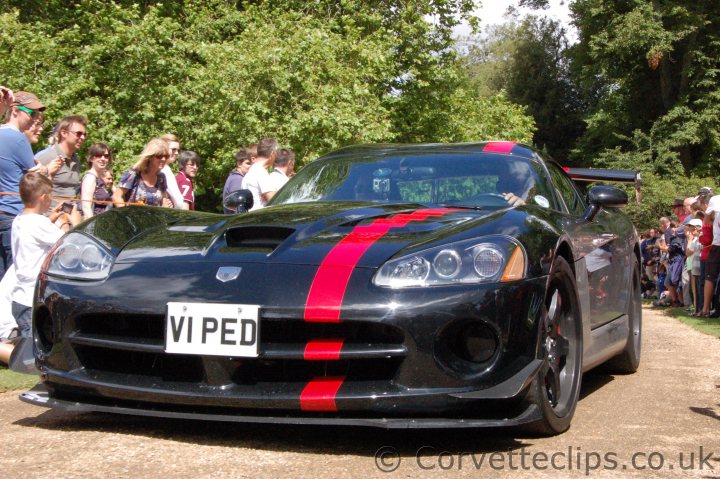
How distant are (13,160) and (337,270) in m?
4.28

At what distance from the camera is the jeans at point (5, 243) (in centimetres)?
716

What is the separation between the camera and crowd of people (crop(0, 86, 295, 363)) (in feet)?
21.0

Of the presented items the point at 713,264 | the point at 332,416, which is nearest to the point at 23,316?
the point at 332,416

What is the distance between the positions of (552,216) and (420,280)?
1208mm

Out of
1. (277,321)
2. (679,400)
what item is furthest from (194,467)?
(679,400)

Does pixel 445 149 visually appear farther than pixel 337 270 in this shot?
Yes

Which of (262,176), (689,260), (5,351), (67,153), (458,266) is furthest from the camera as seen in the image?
(689,260)

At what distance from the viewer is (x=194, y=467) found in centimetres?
358

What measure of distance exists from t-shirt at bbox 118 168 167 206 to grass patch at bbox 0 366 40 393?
6.95 feet

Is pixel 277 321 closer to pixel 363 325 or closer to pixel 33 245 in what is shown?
pixel 363 325

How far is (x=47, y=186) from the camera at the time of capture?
638 centimetres

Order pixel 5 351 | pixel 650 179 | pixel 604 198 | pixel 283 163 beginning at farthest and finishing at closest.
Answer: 1. pixel 650 179
2. pixel 283 163
3. pixel 5 351
4. pixel 604 198

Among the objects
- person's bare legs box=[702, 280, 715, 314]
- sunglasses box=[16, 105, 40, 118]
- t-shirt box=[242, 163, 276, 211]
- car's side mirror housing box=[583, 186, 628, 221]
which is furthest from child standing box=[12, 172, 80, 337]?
person's bare legs box=[702, 280, 715, 314]

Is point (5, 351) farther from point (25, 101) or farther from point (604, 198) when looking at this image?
point (604, 198)
